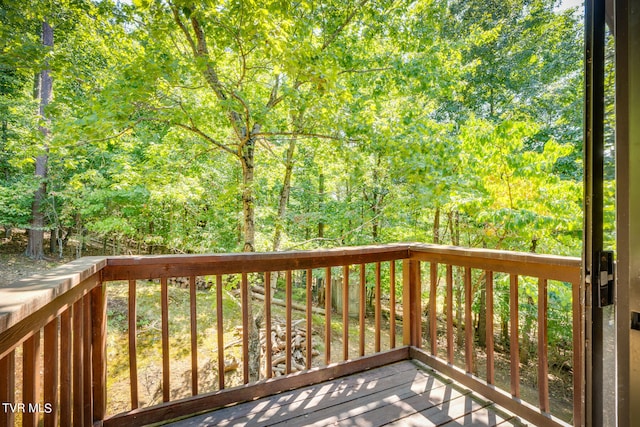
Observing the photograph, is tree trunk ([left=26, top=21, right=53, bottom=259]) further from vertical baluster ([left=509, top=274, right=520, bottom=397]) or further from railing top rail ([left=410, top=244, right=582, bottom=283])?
vertical baluster ([left=509, top=274, right=520, bottom=397])

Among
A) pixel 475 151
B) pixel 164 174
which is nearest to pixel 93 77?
pixel 164 174

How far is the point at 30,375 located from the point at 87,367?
0.65 metres

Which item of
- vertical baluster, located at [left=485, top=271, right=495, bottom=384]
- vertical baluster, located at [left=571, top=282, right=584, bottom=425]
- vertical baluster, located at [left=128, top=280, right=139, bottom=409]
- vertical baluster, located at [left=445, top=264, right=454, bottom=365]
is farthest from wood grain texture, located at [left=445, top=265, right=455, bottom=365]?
vertical baluster, located at [left=128, top=280, right=139, bottom=409]

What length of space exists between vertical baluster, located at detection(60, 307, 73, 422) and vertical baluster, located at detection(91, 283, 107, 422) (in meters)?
0.33

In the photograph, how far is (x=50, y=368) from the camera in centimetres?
116

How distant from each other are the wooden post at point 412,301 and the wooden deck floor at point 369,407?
0.40 meters

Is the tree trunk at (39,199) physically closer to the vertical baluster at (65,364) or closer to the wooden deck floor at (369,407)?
the vertical baluster at (65,364)

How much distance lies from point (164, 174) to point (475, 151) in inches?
194

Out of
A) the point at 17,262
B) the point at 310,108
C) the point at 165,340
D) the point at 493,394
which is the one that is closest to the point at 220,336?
the point at 165,340

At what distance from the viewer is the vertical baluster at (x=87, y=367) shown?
155 centimetres

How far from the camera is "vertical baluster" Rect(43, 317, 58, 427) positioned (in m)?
1.14

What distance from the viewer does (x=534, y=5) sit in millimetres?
7297

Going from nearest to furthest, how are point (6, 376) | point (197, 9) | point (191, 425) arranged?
1. point (6, 376)
2. point (191, 425)
3. point (197, 9)

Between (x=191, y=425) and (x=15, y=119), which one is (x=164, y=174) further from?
(x=15, y=119)
